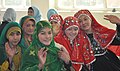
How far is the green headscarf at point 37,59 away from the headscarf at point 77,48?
263 mm

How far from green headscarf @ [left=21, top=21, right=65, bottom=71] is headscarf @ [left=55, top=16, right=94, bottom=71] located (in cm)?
26

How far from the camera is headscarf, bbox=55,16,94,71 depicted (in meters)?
2.68

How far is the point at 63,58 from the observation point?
7.93ft

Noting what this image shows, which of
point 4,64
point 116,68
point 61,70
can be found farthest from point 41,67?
point 116,68

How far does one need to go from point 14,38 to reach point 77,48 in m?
0.71

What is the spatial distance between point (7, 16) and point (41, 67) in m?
2.33

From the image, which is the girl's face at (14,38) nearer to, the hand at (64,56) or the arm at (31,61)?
the arm at (31,61)

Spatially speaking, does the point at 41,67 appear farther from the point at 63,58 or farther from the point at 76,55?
the point at 76,55

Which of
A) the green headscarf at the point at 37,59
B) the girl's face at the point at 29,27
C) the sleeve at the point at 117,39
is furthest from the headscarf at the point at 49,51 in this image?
the sleeve at the point at 117,39

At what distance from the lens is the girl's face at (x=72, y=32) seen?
2713 millimetres

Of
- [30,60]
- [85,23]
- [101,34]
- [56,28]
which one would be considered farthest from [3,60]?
[101,34]

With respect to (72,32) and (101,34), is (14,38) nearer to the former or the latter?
(72,32)

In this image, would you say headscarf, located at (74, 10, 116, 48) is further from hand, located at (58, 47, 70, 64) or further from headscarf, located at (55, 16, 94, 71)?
hand, located at (58, 47, 70, 64)

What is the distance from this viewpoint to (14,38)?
2.61 m
